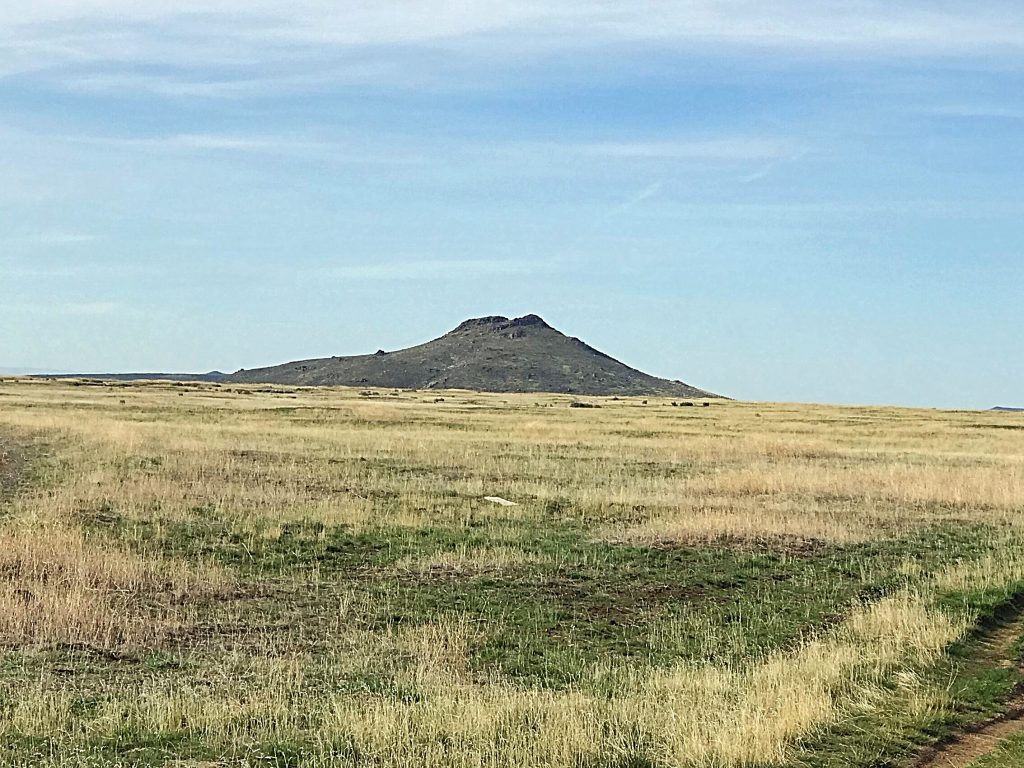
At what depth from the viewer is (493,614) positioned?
15781mm

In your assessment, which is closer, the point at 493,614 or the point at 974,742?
the point at 974,742

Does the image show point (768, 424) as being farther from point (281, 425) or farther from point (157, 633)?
point (157, 633)

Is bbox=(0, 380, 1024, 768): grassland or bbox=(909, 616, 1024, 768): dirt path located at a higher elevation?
bbox=(0, 380, 1024, 768): grassland

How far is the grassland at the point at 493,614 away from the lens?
389 inches

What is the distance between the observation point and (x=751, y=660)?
13.3 m

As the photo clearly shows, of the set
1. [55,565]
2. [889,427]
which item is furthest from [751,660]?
[889,427]

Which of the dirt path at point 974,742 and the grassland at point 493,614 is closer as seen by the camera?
the dirt path at point 974,742

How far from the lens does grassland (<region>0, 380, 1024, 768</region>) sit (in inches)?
389

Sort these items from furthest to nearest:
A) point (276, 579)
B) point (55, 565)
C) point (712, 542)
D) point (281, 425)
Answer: point (281, 425) → point (712, 542) → point (276, 579) → point (55, 565)

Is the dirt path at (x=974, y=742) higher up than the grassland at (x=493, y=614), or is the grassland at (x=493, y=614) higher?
the grassland at (x=493, y=614)

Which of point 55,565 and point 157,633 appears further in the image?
point 55,565

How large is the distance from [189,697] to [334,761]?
2.56 metres

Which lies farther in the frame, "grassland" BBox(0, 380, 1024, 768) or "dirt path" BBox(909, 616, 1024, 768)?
"grassland" BBox(0, 380, 1024, 768)

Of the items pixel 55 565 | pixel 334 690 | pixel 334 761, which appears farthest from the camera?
pixel 55 565
